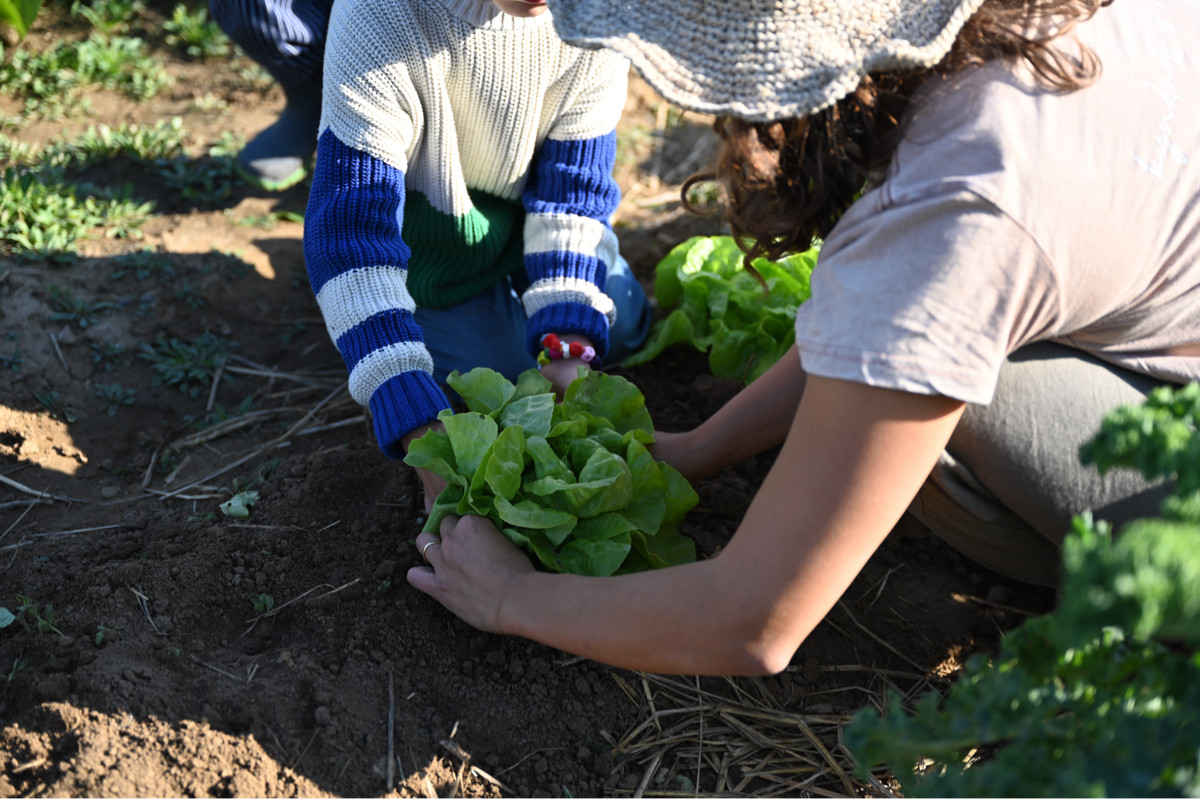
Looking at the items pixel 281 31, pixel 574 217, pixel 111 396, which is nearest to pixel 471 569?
pixel 574 217

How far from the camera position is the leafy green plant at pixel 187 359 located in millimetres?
2906

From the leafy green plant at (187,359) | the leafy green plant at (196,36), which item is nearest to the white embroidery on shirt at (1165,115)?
the leafy green plant at (187,359)

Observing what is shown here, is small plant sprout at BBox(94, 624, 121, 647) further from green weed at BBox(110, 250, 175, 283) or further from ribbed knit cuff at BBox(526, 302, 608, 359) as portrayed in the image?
green weed at BBox(110, 250, 175, 283)

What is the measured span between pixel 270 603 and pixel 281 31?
5.69 feet

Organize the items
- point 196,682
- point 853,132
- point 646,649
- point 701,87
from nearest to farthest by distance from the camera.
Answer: point 701,87 → point 853,132 → point 646,649 → point 196,682

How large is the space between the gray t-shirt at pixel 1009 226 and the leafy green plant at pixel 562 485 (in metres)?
0.70

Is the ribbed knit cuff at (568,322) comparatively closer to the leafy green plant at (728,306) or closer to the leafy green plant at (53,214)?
the leafy green plant at (728,306)

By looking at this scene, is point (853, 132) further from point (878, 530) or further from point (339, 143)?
point (339, 143)

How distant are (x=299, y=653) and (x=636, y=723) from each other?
0.75m

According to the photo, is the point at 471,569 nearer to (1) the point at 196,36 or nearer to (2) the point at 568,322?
(2) the point at 568,322

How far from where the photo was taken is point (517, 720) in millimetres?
1964

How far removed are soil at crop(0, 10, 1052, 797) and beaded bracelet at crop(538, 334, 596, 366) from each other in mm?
387

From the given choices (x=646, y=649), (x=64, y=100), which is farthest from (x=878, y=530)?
(x=64, y=100)

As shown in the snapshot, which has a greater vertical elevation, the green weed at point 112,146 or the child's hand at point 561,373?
the child's hand at point 561,373
